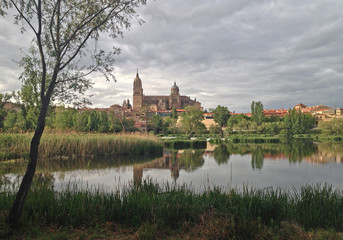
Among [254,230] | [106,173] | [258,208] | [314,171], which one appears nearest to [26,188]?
[254,230]

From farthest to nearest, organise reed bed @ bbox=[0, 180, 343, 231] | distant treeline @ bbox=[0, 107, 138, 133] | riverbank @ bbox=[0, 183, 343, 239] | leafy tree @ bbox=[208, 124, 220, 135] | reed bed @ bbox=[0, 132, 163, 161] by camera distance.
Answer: leafy tree @ bbox=[208, 124, 220, 135], distant treeline @ bbox=[0, 107, 138, 133], reed bed @ bbox=[0, 132, 163, 161], reed bed @ bbox=[0, 180, 343, 231], riverbank @ bbox=[0, 183, 343, 239]

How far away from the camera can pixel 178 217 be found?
441cm

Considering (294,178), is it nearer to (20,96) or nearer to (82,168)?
(82,168)

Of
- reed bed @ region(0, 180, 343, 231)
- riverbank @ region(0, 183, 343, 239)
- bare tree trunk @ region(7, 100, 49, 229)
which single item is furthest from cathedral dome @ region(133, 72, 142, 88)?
bare tree trunk @ region(7, 100, 49, 229)

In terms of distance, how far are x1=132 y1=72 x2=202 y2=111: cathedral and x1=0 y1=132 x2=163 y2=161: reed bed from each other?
8916 cm

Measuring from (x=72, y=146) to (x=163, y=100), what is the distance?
10539 centimetres

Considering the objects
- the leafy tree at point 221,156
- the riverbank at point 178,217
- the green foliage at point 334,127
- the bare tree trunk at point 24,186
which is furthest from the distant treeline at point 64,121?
the green foliage at point 334,127

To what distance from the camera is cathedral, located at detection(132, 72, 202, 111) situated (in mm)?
111062

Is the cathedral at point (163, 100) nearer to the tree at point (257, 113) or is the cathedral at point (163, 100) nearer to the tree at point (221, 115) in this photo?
the tree at point (221, 115)

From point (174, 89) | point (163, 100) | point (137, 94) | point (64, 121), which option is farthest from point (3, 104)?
point (174, 89)

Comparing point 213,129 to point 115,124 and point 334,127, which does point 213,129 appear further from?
point 115,124

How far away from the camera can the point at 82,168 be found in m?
11.3

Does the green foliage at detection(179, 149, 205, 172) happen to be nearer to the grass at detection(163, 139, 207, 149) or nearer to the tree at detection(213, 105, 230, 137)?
the grass at detection(163, 139, 207, 149)

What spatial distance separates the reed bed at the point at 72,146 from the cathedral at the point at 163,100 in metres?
89.2
